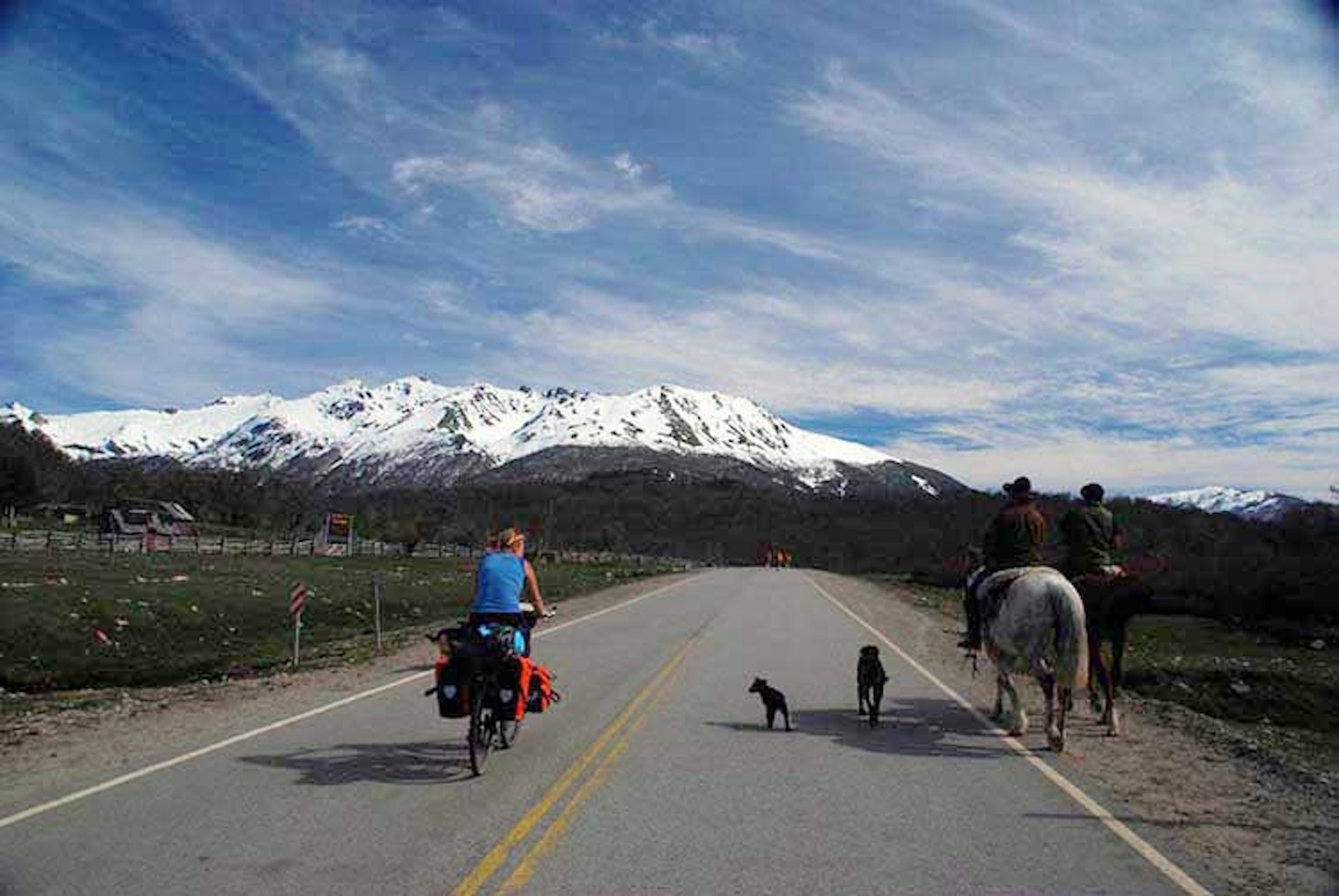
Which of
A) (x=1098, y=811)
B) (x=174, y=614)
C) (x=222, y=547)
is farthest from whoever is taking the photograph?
(x=222, y=547)

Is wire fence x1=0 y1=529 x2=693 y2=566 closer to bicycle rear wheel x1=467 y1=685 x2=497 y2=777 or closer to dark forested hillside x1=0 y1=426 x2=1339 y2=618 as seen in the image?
dark forested hillside x1=0 y1=426 x2=1339 y2=618

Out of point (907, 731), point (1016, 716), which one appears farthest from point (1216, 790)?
point (907, 731)

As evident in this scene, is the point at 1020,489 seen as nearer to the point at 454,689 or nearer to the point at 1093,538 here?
the point at 1093,538

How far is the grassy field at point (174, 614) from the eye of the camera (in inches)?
866

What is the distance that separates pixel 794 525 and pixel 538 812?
151 meters

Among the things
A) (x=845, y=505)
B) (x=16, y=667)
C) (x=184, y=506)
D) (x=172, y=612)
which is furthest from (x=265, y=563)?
(x=845, y=505)

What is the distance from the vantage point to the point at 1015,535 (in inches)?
434

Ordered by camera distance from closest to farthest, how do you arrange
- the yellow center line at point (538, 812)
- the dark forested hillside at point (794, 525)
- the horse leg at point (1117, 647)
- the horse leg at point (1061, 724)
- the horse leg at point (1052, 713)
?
the yellow center line at point (538, 812)
the horse leg at point (1052, 713)
the horse leg at point (1061, 724)
the horse leg at point (1117, 647)
the dark forested hillside at point (794, 525)

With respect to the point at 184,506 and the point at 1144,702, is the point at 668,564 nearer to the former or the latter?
the point at 184,506

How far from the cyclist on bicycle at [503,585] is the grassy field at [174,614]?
12109 mm

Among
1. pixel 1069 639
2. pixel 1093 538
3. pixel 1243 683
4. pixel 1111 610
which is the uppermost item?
pixel 1093 538

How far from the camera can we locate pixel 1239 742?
36.9 feet

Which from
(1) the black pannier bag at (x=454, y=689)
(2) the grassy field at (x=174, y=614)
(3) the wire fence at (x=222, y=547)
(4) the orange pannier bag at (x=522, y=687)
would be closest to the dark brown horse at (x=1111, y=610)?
(4) the orange pannier bag at (x=522, y=687)

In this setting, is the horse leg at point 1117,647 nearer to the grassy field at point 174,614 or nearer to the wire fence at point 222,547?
the grassy field at point 174,614
